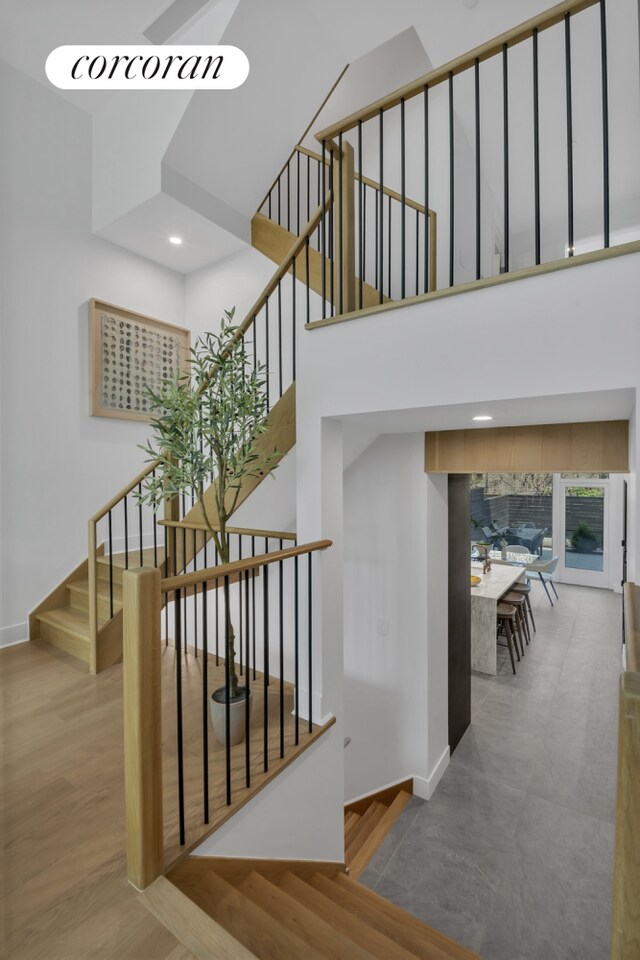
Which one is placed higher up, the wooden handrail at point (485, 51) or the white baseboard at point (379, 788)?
the wooden handrail at point (485, 51)

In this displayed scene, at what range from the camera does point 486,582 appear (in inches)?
224

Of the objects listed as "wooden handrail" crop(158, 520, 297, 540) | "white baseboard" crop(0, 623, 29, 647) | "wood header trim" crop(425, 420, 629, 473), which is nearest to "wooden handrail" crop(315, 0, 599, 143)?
"wood header trim" crop(425, 420, 629, 473)

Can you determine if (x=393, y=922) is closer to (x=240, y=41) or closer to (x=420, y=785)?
(x=420, y=785)

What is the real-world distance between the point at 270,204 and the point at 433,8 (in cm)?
191

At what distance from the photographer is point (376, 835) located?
3078mm

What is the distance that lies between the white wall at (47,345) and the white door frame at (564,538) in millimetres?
7926

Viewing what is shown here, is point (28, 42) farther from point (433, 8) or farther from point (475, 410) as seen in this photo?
point (475, 410)

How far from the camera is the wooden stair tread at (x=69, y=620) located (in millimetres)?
3125

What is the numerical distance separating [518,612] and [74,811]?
5463 millimetres

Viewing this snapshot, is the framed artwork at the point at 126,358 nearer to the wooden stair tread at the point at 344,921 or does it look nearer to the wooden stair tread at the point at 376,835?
the wooden stair tread at the point at 344,921

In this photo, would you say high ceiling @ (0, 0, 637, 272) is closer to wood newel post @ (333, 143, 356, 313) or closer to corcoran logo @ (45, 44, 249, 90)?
corcoran logo @ (45, 44, 249, 90)

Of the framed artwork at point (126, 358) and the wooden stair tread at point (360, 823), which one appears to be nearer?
the wooden stair tread at point (360, 823)

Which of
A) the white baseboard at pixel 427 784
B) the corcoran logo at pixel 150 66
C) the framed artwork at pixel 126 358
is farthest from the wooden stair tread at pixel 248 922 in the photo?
the corcoran logo at pixel 150 66

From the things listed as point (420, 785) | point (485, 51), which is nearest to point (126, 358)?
point (485, 51)
